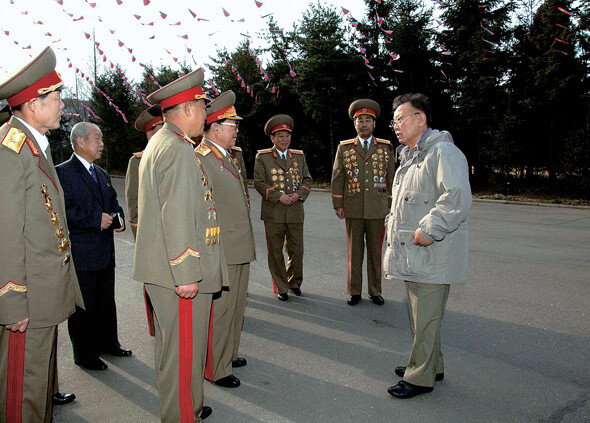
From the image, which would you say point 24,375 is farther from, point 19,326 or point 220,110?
point 220,110

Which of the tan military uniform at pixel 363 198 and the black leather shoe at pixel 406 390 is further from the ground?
the tan military uniform at pixel 363 198

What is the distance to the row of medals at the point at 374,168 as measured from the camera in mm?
5695

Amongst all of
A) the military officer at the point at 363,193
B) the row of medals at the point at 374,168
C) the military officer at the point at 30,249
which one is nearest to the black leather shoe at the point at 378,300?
the military officer at the point at 363,193

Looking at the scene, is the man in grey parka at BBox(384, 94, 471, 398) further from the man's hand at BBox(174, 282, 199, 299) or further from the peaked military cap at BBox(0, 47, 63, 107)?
the peaked military cap at BBox(0, 47, 63, 107)

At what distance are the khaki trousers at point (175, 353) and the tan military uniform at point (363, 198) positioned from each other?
2999 mm

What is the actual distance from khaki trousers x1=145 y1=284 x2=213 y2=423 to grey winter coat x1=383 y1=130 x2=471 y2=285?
152cm

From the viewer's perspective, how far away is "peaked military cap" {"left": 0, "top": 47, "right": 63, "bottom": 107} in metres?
2.54

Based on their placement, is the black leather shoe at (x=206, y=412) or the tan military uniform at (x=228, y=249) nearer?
the black leather shoe at (x=206, y=412)

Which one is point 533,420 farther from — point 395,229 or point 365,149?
point 365,149

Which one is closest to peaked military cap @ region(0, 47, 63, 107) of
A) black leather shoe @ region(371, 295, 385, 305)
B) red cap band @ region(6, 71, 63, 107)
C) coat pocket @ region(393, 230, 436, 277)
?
red cap band @ region(6, 71, 63, 107)

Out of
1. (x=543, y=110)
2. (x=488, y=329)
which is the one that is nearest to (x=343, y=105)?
(x=543, y=110)

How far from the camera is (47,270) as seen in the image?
259 centimetres

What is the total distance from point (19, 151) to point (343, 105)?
67.7 ft

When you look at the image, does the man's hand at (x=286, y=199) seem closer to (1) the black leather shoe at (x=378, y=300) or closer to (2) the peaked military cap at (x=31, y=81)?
(1) the black leather shoe at (x=378, y=300)
